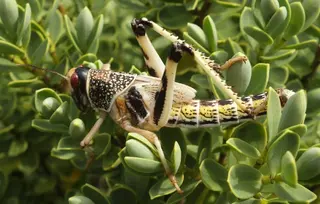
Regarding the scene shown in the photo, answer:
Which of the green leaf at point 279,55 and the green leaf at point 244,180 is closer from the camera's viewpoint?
the green leaf at point 244,180

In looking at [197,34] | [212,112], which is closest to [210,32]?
[197,34]

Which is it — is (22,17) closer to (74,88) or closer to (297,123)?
(74,88)

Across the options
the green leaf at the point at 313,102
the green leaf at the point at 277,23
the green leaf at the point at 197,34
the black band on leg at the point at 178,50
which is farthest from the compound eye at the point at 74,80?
the green leaf at the point at 313,102

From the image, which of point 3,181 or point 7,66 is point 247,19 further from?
point 3,181

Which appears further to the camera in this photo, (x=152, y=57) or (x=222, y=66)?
(x=152, y=57)

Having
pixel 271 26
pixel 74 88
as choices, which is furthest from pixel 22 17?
pixel 271 26

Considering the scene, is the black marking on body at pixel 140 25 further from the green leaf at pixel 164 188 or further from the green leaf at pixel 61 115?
the green leaf at pixel 164 188
